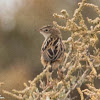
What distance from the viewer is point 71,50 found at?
3.89 meters

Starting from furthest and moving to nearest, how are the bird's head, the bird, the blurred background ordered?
the blurred background < the bird's head < the bird

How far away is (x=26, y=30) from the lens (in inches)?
499

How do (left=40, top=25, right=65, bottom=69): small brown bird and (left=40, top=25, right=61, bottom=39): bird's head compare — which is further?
(left=40, top=25, right=61, bottom=39): bird's head

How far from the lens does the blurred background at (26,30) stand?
11883 millimetres

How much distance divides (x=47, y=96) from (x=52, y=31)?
7.65 ft

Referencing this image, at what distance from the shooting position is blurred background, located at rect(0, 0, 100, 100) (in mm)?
11883

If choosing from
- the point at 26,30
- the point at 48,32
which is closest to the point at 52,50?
the point at 48,32

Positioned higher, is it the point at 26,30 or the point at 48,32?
the point at 26,30

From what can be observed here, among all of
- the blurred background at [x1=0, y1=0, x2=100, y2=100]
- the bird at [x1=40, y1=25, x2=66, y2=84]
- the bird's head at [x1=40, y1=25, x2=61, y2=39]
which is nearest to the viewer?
the bird at [x1=40, y1=25, x2=66, y2=84]

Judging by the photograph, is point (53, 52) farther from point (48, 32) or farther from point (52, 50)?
point (48, 32)

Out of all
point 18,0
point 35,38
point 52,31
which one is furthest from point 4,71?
point 52,31

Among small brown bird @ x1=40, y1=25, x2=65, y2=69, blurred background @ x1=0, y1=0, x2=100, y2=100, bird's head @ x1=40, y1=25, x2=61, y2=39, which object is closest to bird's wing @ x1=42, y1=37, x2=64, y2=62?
small brown bird @ x1=40, y1=25, x2=65, y2=69

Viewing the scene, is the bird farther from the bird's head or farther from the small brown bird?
the bird's head

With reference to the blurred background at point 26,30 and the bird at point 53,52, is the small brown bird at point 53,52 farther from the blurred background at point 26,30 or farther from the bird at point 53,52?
the blurred background at point 26,30
